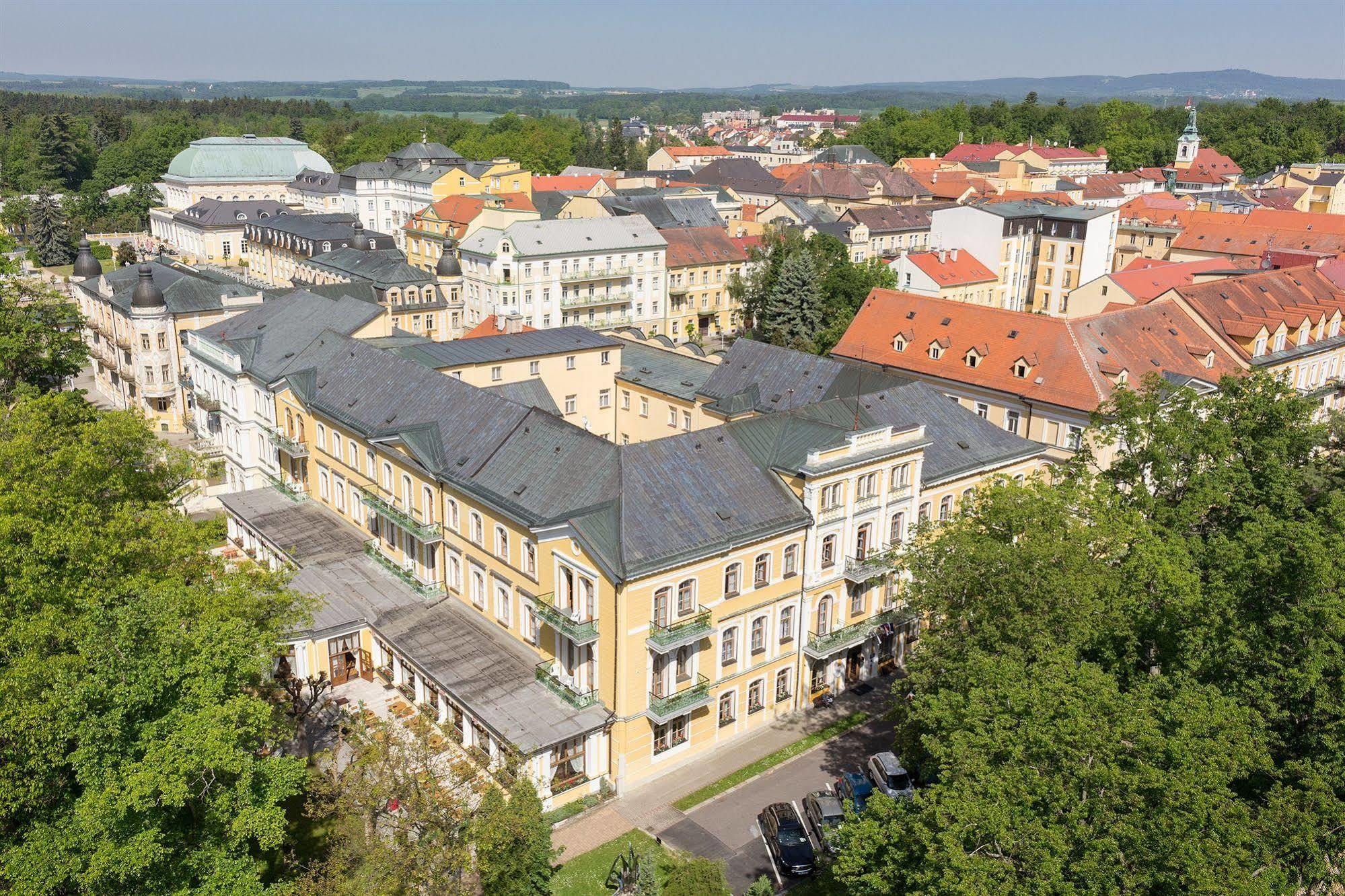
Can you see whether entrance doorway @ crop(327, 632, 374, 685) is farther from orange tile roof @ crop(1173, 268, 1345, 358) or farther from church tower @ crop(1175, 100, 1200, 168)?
church tower @ crop(1175, 100, 1200, 168)

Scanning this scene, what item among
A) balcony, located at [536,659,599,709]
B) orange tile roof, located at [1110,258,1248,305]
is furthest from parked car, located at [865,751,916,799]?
orange tile roof, located at [1110,258,1248,305]

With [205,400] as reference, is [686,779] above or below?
below

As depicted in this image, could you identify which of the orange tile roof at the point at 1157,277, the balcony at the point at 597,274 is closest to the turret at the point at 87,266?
the balcony at the point at 597,274

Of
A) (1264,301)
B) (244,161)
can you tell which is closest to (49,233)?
(244,161)

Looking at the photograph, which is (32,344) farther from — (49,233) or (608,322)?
(49,233)

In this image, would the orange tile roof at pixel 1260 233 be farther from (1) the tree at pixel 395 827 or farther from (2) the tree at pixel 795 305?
(1) the tree at pixel 395 827

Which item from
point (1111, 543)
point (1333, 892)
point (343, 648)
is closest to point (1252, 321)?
point (1111, 543)

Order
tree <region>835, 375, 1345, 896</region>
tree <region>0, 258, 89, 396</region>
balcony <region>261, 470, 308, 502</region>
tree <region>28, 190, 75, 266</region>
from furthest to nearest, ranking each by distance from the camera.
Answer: tree <region>28, 190, 75, 266</region>, balcony <region>261, 470, 308, 502</region>, tree <region>0, 258, 89, 396</region>, tree <region>835, 375, 1345, 896</region>
